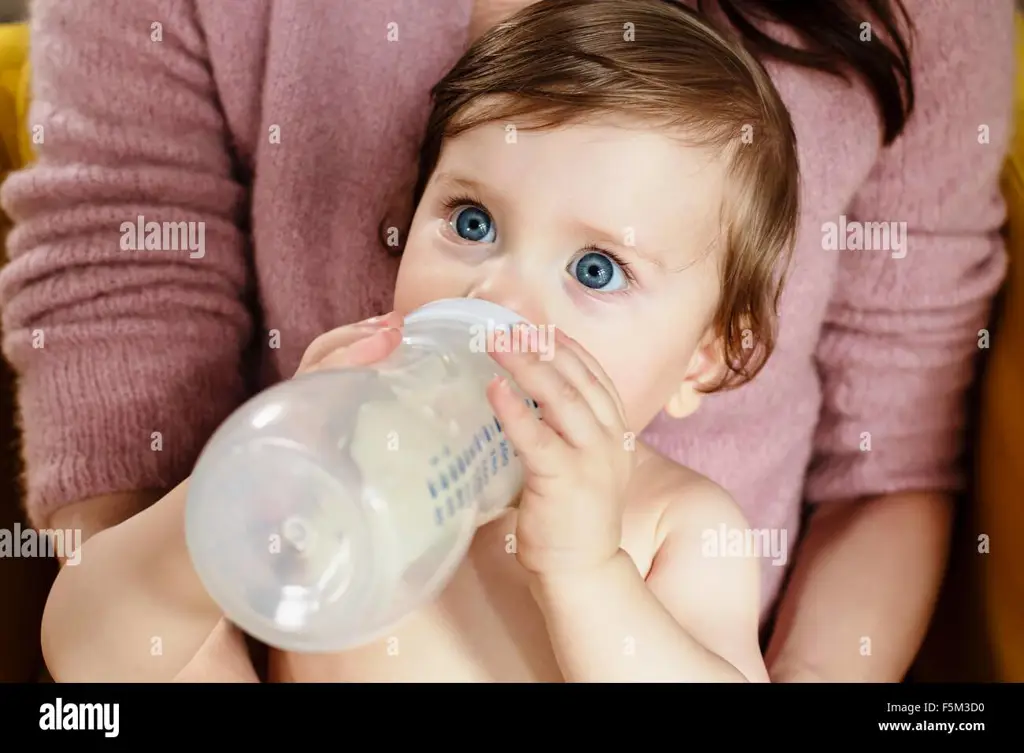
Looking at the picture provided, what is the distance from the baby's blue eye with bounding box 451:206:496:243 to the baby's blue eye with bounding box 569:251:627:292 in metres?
0.05

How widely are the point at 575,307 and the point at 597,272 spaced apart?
0.03 m

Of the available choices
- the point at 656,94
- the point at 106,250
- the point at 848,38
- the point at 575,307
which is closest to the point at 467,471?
the point at 575,307

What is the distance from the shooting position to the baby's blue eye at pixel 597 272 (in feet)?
1.74

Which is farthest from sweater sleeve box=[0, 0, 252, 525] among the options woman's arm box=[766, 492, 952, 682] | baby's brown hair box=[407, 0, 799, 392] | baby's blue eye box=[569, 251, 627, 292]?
woman's arm box=[766, 492, 952, 682]

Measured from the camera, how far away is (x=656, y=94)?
20.6 inches

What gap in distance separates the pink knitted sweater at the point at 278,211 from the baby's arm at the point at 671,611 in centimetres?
12

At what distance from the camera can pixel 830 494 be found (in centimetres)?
77

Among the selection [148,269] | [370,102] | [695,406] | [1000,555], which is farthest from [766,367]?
[148,269]

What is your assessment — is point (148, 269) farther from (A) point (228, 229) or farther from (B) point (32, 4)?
(B) point (32, 4)

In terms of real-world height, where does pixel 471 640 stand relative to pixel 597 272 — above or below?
below

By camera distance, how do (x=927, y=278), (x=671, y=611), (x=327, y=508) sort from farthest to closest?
(x=927, y=278)
(x=671, y=611)
(x=327, y=508)

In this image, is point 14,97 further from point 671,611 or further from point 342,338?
point 671,611
